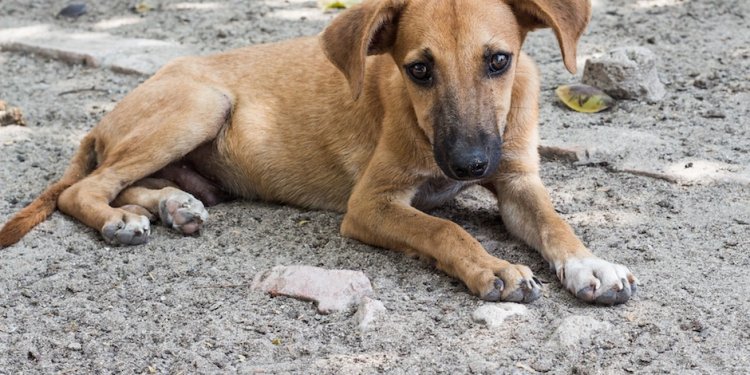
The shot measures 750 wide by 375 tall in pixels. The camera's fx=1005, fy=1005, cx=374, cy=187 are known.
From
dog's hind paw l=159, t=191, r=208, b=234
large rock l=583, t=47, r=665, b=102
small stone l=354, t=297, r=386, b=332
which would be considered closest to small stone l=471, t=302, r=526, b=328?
small stone l=354, t=297, r=386, b=332

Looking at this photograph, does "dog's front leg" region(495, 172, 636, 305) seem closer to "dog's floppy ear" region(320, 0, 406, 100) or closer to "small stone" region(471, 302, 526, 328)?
"small stone" region(471, 302, 526, 328)

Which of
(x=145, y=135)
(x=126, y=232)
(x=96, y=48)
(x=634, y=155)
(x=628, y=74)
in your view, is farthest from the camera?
(x=96, y=48)

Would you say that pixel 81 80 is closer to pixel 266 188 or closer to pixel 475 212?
pixel 266 188

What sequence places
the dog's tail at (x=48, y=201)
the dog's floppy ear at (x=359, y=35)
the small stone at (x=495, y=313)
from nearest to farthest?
the small stone at (x=495, y=313), the dog's floppy ear at (x=359, y=35), the dog's tail at (x=48, y=201)

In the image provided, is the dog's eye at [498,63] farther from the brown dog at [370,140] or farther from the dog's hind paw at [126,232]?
the dog's hind paw at [126,232]

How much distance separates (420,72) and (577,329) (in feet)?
4.16

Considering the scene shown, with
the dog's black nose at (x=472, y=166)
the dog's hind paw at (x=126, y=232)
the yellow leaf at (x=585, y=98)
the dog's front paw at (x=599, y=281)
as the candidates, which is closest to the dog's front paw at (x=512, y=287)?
the dog's front paw at (x=599, y=281)

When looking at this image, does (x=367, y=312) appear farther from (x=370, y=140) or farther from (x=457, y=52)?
(x=370, y=140)

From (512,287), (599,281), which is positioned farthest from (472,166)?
(599,281)

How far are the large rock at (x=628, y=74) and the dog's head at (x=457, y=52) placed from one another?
5.90 feet

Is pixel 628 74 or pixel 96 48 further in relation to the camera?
pixel 96 48

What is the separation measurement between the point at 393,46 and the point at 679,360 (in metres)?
1.86

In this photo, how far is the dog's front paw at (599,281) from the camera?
3.84m

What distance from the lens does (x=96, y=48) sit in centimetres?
753
